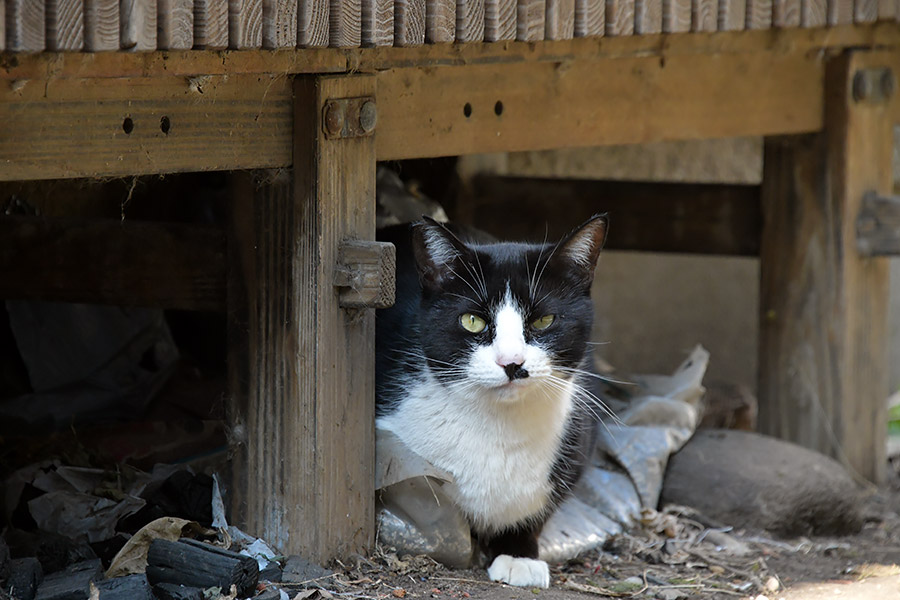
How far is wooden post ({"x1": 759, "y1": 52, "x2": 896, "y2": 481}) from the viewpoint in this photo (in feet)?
12.5

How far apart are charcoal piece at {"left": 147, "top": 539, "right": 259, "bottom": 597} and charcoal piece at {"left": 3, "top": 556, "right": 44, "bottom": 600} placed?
0.24 m

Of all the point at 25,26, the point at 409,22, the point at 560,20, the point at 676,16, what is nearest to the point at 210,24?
the point at 25,26

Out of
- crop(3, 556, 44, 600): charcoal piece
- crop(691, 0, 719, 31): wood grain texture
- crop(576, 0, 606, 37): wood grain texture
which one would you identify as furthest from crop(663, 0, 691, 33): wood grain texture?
crop(3, 556, 44, 600): charcoal piece

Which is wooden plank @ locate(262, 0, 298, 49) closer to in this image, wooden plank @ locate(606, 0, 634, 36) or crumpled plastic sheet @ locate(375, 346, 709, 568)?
wooden plank @ locate(606, 0, 634, 36)

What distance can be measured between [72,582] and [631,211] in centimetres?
267

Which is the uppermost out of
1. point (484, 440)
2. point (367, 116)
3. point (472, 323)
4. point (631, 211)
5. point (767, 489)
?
point (367, 116)

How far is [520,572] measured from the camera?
2.75 meters

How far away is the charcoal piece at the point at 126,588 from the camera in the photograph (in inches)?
87.9

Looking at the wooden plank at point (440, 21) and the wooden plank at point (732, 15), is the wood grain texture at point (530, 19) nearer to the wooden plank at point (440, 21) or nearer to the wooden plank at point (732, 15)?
the wooden plank at point (440, 21)

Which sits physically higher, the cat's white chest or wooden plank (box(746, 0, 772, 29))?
wooden plank (box(746, 0, 772, 29))

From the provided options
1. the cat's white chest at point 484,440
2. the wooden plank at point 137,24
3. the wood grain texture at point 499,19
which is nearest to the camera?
the wooden plank at point 137,24

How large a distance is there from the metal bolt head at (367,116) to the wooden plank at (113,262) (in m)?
0.46

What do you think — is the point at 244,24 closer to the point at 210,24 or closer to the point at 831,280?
the point at 210,24

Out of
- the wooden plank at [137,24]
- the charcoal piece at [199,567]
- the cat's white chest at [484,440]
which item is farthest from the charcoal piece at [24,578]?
the wooden plank at [137,24]
